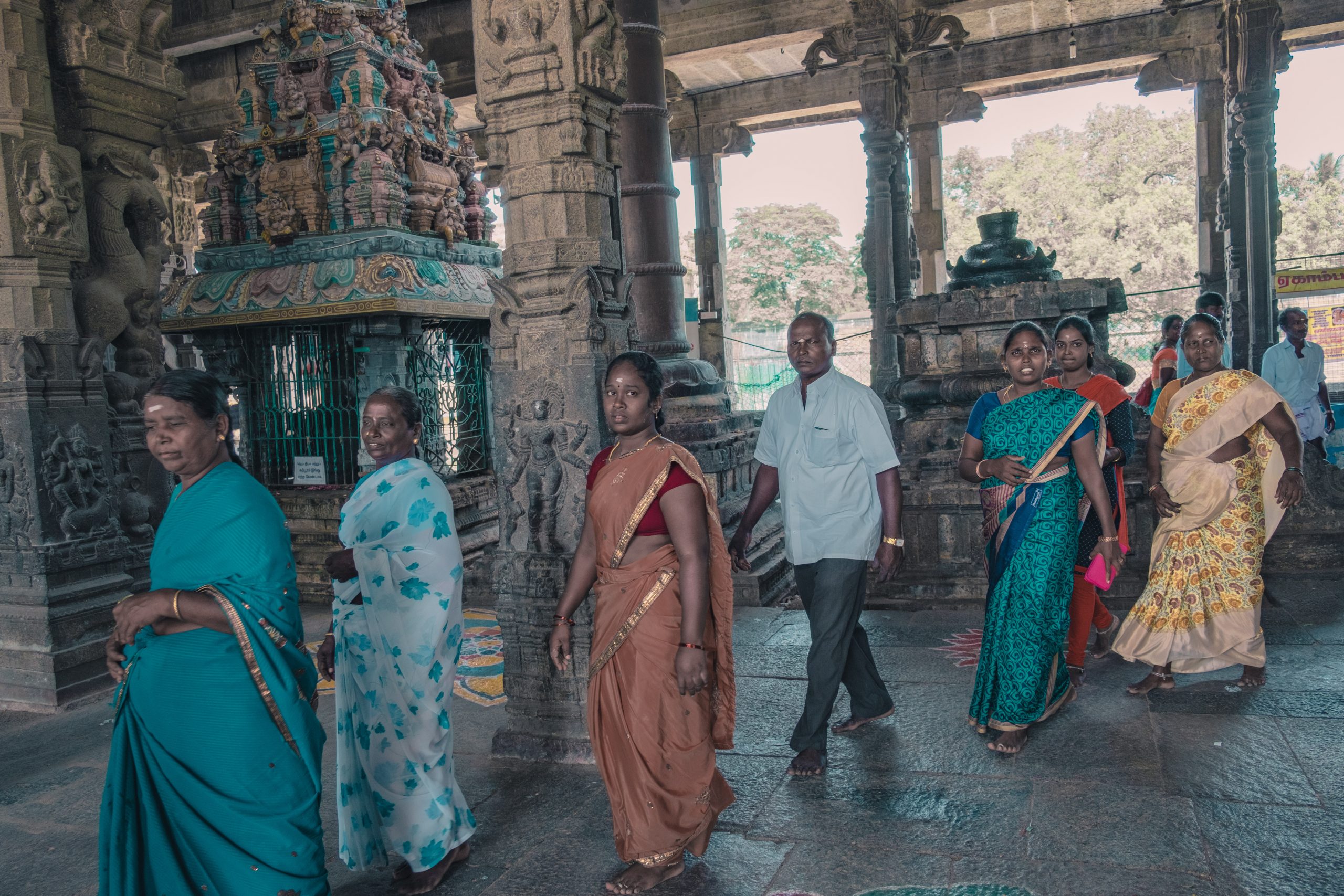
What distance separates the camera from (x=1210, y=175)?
13.4m

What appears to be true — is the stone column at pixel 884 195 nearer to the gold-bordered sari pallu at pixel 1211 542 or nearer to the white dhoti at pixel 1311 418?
the white dhoti at pixel 1311 418

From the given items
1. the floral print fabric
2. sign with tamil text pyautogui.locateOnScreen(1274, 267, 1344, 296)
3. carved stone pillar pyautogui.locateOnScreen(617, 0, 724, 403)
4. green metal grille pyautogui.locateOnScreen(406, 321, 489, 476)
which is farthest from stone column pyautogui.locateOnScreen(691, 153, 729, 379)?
the floral print fabric

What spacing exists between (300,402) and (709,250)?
10.7 m

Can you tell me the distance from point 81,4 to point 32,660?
3601 mm

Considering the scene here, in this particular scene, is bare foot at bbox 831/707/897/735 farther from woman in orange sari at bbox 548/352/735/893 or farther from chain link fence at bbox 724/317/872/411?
chain link fence at bbox 724/317/872/411

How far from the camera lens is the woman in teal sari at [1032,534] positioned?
12.0ft

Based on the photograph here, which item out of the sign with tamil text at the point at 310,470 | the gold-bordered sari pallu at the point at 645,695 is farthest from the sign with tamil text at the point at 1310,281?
the gold-bordered sari pallu at the point at 645,695

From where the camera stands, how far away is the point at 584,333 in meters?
3.79

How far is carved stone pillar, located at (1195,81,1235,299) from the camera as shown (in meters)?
12.6

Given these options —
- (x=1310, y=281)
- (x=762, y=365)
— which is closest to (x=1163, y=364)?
(x=1310, y=281)

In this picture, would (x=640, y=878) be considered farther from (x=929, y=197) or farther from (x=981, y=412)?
(x=929, y=197)

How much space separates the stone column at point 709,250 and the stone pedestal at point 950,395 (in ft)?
33.5

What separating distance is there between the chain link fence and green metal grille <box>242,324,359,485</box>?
7.50 m

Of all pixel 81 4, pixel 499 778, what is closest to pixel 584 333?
pixel 499 778
